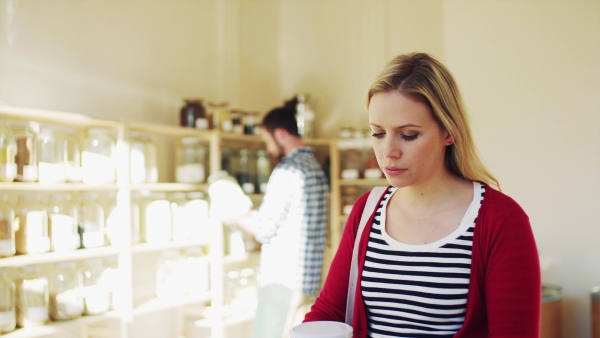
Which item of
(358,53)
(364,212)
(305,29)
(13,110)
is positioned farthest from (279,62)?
(364,212)

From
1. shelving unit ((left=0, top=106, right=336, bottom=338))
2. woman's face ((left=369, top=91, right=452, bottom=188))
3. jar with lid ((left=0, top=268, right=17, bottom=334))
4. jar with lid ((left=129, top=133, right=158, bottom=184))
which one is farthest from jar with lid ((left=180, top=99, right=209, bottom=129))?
woman's face ((left=369, top=91, right=452, bottom=188))

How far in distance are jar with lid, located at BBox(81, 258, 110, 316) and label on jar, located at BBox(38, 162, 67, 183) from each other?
1.31ft

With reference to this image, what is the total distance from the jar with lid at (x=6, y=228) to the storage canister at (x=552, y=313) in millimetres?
2196

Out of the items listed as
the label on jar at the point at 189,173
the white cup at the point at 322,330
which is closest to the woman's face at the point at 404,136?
the white cup at the point at 322,330

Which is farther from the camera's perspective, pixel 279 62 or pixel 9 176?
pixel 279 62

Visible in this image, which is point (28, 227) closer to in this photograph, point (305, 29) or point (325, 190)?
point (325, 190)

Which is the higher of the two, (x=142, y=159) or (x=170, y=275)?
(x=142, y=159)

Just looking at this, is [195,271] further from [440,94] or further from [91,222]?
[440,94]

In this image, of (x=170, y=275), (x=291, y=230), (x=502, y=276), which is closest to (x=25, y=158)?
(x=170, y=275)

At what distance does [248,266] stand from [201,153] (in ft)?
2.46

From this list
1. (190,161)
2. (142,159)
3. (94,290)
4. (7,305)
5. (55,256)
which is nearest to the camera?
(7,305)

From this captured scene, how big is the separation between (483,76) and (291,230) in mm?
1375

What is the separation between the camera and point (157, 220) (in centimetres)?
261

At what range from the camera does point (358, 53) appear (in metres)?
3.80
